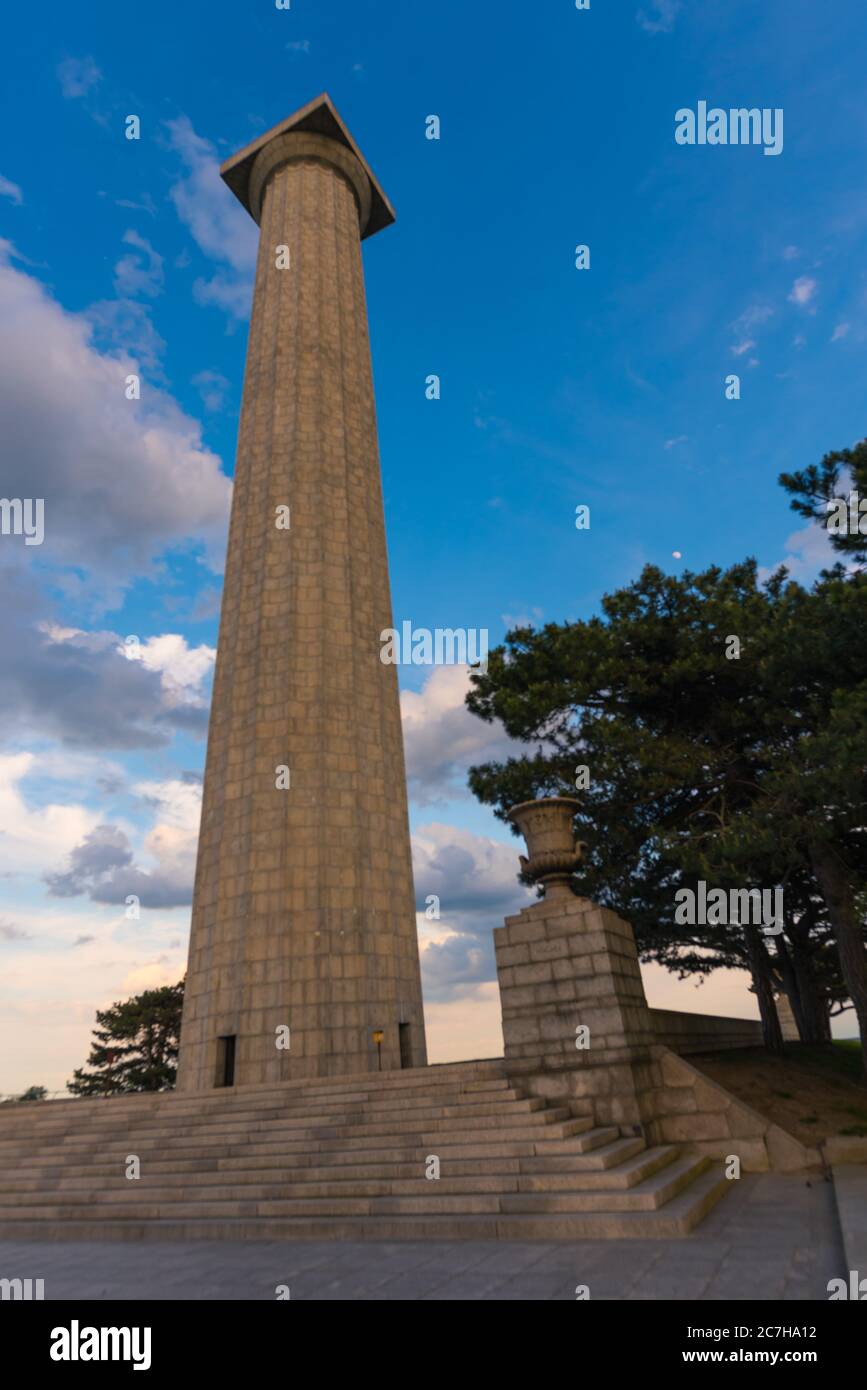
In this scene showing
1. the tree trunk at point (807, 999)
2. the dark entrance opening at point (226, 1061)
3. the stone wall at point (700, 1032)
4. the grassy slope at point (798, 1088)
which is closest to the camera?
the grassy slope at point (798, 1088)

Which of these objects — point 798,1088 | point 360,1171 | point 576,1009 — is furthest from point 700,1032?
point 360,1171

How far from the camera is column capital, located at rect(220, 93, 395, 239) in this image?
33.9m

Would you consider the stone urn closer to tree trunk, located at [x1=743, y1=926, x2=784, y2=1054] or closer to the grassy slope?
the grassy slope

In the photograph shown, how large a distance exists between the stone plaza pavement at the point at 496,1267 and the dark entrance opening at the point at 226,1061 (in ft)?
40.8

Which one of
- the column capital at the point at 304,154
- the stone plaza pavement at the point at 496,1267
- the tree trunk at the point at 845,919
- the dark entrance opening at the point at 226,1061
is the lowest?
the stone plaza pavement at the point at 496,1267

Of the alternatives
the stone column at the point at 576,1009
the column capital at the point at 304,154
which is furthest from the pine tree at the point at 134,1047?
the column capital at the point at 304,154

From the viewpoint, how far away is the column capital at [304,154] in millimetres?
33906

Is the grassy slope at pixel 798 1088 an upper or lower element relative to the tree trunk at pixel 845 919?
lower

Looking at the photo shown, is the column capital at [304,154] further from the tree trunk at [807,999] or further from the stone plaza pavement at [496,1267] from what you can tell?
the stone plaza pavement at [496,1267]

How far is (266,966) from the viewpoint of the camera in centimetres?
2173

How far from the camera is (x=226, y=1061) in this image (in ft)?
70.0

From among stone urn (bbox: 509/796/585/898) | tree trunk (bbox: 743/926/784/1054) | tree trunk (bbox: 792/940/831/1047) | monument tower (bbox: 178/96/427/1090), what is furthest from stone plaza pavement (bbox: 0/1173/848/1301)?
tree trunk (bbox: 792/940/831/1047)

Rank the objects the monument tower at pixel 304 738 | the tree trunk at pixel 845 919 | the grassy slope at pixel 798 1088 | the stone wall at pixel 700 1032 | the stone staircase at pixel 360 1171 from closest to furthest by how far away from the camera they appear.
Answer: the stone staircase at pixel 360 1171
the grassy slope at pixel 798 1088
the stone wall at pixel 700 1032
the tree trunk at pixel 845 919
the monument tower at pixel 304 738
